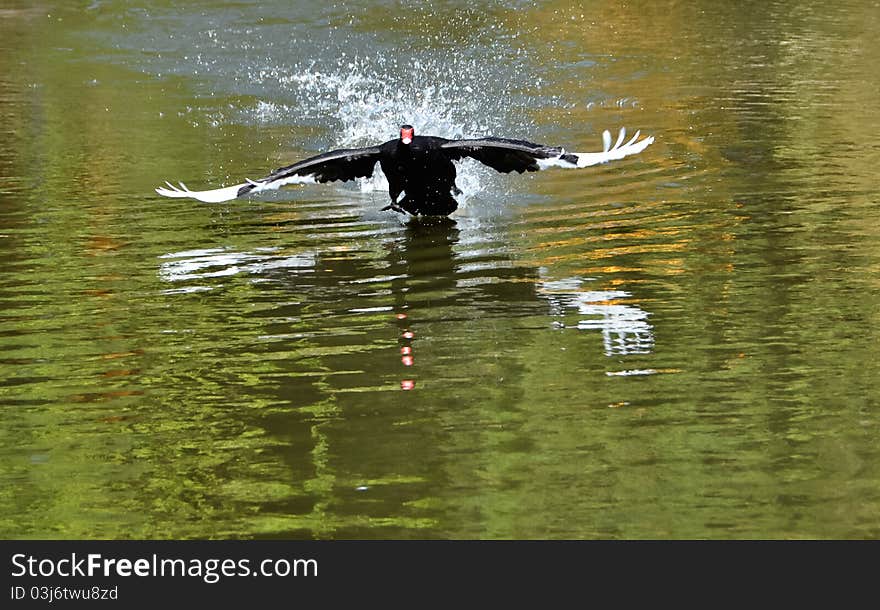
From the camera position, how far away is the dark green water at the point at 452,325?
6.52 m

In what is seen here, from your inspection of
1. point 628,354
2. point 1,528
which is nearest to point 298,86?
point 628,354

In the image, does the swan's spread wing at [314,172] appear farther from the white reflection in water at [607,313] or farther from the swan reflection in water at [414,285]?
the white reflection in water at [607,313]

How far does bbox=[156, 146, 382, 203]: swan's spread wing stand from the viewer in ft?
38.6

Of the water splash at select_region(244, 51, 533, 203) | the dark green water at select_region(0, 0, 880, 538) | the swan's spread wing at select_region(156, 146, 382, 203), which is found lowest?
the dark green water at select_region(0, 0, 880, 538)

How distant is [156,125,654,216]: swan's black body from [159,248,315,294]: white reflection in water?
493 millimetres

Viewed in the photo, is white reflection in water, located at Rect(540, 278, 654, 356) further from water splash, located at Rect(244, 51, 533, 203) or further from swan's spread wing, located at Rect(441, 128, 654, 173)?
water splash, located at Rect(244, 51, 533, 203)

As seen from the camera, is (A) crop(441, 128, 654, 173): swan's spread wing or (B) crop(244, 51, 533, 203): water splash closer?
(A) crop(441, 128, 654, 173): swan's spread wing

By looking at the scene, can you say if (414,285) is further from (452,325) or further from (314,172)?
(314,172)

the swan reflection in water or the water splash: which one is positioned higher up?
the water splash

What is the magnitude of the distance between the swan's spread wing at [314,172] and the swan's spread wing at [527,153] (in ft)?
2.36

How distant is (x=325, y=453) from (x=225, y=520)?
0.83 m

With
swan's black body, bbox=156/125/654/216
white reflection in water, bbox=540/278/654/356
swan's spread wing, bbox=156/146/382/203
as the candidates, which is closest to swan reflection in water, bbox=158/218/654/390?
white reflection in water, bbox=540/278/654/356

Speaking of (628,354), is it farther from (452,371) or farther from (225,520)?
(225,520)
